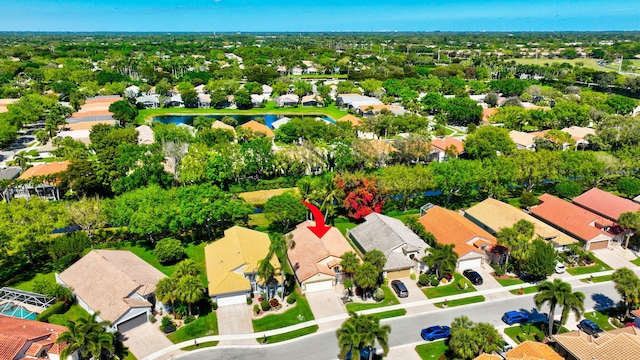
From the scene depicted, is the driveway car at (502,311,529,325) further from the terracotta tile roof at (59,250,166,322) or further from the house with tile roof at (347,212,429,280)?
the terracotta tile roof at (59,250,166,322)

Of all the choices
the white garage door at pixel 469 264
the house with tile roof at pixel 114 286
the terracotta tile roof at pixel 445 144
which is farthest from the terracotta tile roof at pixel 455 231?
the terracotta tile roof at pixel 445 144

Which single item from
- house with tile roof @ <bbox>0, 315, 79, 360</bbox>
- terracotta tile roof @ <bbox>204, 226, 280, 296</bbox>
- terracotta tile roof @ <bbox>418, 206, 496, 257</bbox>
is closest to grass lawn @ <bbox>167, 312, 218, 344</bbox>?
terracotta tile roof @ <bbox>204, 226, 280, 296</bbox>

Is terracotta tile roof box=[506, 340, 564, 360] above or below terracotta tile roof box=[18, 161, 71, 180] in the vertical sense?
below

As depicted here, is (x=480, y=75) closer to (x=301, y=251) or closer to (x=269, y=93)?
(x=269, y=93)

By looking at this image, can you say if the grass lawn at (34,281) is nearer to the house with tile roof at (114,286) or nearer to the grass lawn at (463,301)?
the house with tile roof at (114,286)

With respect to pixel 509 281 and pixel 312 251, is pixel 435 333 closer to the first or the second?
pixel 509 281
